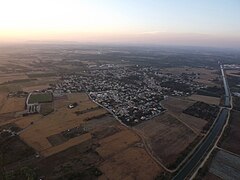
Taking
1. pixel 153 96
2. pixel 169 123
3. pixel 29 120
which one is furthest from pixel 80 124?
pixel 153 96

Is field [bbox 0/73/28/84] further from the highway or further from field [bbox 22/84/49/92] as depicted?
the highway

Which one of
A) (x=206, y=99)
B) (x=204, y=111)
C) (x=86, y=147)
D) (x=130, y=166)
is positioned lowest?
(x=206, y=99)

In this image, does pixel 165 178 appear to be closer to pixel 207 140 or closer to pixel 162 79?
pixel 207 140

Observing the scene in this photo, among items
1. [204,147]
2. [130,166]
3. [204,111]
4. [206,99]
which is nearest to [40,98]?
[130,166]

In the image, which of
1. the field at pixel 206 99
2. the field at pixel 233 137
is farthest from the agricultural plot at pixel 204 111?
the field at pixel 206 99

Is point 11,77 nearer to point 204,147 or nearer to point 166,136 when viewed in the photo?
point 166,136

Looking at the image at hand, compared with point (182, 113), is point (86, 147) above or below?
above

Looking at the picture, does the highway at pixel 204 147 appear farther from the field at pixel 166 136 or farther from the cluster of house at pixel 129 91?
the cluster of house at pixel 129 91
